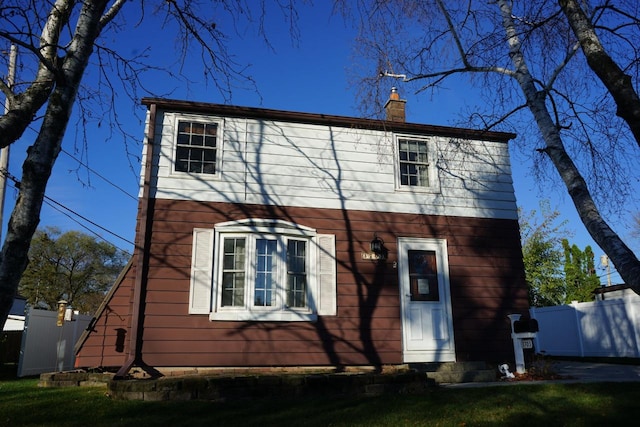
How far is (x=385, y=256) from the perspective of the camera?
33.2ft

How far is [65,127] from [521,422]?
5584mm

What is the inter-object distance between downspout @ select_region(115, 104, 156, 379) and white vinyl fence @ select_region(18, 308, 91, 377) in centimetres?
463

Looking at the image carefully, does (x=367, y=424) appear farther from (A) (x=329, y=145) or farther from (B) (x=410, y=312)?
(A) (x=329, y=145)

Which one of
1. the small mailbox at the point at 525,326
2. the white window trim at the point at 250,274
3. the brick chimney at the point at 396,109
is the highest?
the brick chimney at the point at 396,109

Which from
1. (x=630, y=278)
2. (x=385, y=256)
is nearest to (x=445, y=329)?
(x=385, y=256)

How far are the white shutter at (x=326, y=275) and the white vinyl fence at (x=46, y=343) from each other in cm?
713

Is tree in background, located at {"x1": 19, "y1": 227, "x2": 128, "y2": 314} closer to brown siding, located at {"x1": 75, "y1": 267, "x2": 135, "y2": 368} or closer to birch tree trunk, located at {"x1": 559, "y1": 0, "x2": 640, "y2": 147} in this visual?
brown siding, located at {"x1": 75, "y1": 267, "x2": 135, "y2": 368}

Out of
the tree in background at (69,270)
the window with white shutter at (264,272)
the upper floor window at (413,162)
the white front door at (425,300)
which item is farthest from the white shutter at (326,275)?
the tree in background at (69,270)

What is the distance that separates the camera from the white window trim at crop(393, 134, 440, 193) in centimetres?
1068

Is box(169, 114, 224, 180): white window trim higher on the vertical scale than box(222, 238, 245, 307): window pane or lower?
higher

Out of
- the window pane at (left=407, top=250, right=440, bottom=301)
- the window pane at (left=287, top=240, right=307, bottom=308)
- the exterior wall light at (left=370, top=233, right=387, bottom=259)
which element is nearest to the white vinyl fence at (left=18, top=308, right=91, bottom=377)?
the window pane at (left=287, top=240, right=307, bottom=308)

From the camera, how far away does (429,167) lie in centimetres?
1099

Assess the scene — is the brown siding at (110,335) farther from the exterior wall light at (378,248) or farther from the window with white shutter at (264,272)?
the exterior wall light at (378,248)

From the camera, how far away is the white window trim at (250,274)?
916 centimetres
